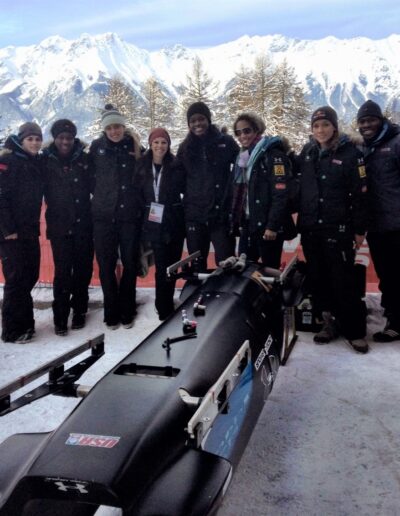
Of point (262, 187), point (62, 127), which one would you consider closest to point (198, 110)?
point (262, 187)

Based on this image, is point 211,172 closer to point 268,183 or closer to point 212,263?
point 268,183

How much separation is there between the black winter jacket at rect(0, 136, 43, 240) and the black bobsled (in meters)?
2.81

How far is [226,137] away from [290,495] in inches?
140

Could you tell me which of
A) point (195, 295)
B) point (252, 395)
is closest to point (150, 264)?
point (195, 295)

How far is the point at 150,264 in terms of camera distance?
19.3 ft

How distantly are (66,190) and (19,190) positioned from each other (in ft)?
1.59

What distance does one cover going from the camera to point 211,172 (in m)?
5.17

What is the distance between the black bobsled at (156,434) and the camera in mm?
1710

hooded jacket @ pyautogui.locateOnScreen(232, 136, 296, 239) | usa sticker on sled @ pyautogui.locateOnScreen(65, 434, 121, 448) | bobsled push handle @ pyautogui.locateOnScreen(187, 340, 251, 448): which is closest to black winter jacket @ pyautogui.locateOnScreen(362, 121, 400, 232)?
hooded jacket @ pyautogui.locateOnScreen(232, 136, 296, 239)

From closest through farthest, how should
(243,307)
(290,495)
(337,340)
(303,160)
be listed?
(290,495) < (243,307) < (303,160) < (337,340)

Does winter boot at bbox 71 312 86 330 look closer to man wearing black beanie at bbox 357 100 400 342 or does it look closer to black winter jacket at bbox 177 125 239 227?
black winter jacket at bbox 177 125 239 227

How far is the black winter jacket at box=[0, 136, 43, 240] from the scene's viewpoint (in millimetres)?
5074

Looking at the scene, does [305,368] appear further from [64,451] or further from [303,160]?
[64,451]

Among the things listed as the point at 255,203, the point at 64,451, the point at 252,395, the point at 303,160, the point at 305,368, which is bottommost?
the point at 305,368
